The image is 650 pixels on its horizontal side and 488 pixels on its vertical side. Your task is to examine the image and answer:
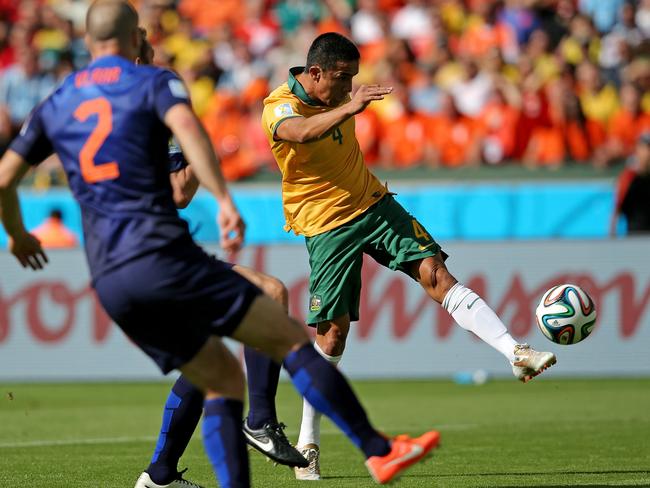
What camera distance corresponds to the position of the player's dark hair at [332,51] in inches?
312

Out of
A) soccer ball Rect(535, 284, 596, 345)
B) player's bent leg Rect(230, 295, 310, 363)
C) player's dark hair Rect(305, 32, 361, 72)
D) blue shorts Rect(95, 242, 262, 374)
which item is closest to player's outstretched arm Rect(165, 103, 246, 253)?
blue shorts Rect(95, 242, 262, 374)

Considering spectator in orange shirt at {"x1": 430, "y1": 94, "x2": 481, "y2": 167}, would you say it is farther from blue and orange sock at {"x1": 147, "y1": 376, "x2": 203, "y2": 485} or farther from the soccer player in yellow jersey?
blue and orange sock at {"x1": 147, "y1": 376, "x2": 203, "y2": 485}

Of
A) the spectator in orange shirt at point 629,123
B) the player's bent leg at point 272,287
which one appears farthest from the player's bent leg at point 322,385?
the spectator in orange shirt at point 629,123

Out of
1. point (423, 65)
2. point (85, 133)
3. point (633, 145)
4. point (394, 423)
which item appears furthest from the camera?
point (423, 65)

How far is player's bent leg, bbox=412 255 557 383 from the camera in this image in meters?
7.45

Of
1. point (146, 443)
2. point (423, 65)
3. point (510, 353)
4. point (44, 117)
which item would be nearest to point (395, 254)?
point (510, 353)

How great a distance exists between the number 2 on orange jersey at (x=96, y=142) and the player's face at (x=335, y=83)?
2.97 m

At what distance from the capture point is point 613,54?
18.9 metres

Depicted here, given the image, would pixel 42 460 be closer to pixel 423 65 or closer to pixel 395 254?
pixel 395 254

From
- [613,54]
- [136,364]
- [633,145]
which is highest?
[613,54]

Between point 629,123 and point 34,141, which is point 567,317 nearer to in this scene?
point 34,141

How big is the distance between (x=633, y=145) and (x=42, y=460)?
11.0 meters

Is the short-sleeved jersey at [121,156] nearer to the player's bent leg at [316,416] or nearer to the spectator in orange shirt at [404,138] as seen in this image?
the player's bent leg at [316,416]

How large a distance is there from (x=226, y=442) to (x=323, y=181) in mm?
3272
